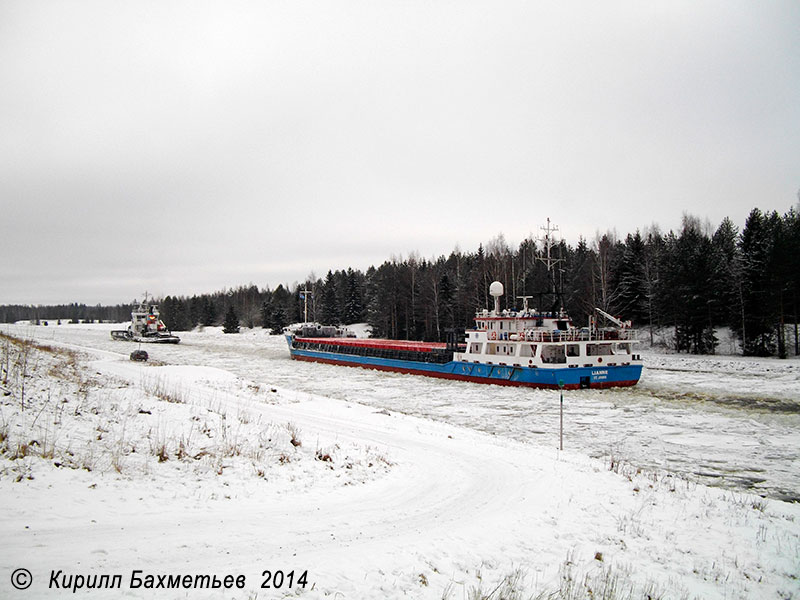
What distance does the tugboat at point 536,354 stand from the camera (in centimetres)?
3020

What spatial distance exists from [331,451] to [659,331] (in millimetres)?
54804

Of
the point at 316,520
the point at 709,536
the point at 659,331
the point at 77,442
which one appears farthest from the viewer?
the point at 659,331

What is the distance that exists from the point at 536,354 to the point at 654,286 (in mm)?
32606

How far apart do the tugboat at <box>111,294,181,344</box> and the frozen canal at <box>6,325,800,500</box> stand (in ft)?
154

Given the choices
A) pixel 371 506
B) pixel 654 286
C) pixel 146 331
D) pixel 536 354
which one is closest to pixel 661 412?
pixel 536 354

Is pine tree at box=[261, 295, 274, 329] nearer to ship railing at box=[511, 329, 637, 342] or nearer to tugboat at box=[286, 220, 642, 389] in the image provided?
tugboat at box=[286, 220, 642, 389]

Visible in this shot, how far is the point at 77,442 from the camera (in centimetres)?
891

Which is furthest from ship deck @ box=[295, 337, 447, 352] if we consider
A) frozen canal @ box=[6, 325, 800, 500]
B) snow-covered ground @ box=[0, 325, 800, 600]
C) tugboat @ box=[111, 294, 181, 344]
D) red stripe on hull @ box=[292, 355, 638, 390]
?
tugboat @ box=[111, 294, 181, 344]

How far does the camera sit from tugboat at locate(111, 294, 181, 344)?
256 feet

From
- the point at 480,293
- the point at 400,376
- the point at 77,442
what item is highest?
the point at 480,293

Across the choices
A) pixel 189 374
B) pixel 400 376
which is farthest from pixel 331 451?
pixel 400 376

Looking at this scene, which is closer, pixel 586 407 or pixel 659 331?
pixel 586 407

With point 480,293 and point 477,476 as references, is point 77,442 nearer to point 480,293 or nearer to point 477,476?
point 477,476

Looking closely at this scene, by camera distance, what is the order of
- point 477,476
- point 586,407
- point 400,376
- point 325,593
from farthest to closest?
point 400,376 < point 586,407 < point 477,476 < point 325,593
